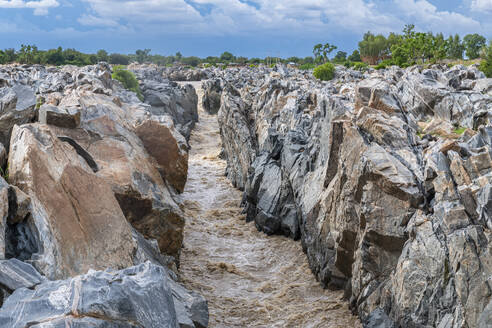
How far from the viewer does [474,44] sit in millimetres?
99938

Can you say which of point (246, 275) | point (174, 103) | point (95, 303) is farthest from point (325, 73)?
point (95, 303)

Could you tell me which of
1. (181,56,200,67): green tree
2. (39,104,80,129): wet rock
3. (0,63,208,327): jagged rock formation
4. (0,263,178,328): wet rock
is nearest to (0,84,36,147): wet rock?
(0,63,208,327): jagged rock formation

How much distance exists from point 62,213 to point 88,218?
30.7 inches

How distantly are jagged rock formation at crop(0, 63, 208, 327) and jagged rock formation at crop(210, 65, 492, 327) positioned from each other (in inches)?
200

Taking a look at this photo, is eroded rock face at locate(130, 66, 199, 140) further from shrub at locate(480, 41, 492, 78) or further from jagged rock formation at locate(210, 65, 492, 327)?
shrub at locate(480, 41, 492, 78)

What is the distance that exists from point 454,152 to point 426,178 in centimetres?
97

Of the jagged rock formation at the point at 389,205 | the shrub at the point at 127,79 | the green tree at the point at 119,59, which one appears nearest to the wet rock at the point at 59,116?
the jagged rock formation at the point at 389,205

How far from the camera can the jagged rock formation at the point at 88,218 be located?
20.2ft

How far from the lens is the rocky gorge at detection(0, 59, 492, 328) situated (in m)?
7.97

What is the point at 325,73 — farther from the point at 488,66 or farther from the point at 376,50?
the point at 376,50

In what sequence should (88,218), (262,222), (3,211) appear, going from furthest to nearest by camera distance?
(262,222) < (88,218) < (3,211)

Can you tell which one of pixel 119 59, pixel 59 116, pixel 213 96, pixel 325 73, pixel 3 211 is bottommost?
pixel 3 211

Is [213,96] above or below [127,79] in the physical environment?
below

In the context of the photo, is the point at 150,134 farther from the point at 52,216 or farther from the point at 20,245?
the point at 20,245
